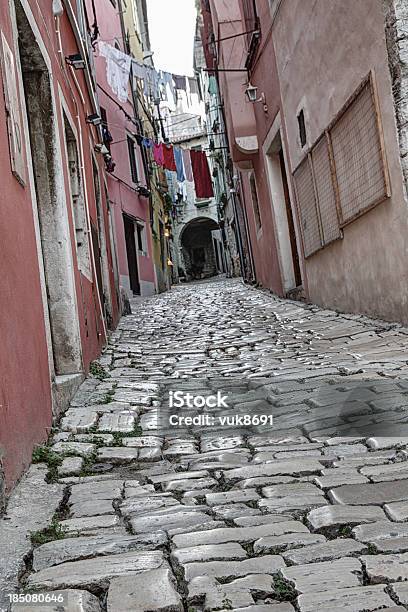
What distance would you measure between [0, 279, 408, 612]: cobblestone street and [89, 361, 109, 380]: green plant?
184mm

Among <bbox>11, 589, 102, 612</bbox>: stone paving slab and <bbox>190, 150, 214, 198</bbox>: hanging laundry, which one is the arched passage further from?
<bbox>11, 589, 102, 612</bbox>: stone paving slab

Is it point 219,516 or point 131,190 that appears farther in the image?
point 131,190

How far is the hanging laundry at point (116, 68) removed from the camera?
1680 cm

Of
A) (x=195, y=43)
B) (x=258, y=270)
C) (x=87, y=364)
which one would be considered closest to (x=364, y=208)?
(x=87, y=364)

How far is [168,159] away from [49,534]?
913 inches

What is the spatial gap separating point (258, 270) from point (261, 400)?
42.8ft

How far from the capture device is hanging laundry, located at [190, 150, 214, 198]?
86.1 feet

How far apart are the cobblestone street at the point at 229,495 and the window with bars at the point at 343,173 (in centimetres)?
184

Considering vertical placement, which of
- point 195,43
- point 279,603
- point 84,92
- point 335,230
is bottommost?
point 279,603

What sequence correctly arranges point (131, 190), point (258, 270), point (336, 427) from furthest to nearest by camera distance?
point (131, 190) < point (258, 270) < point (336, 427)

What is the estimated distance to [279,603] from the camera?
6.28 ft

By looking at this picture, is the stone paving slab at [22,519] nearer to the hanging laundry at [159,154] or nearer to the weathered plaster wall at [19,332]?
the weathered plaster wall at [19,332]

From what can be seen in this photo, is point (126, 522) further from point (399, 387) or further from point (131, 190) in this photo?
point (131, 190)

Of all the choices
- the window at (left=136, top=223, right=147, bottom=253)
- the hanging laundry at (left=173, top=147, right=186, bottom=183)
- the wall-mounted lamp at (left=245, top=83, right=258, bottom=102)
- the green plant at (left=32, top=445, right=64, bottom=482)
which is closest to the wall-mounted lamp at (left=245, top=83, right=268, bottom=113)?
the wall-mounted lamp at (left=245, top=83, right=258, bottom=102)
